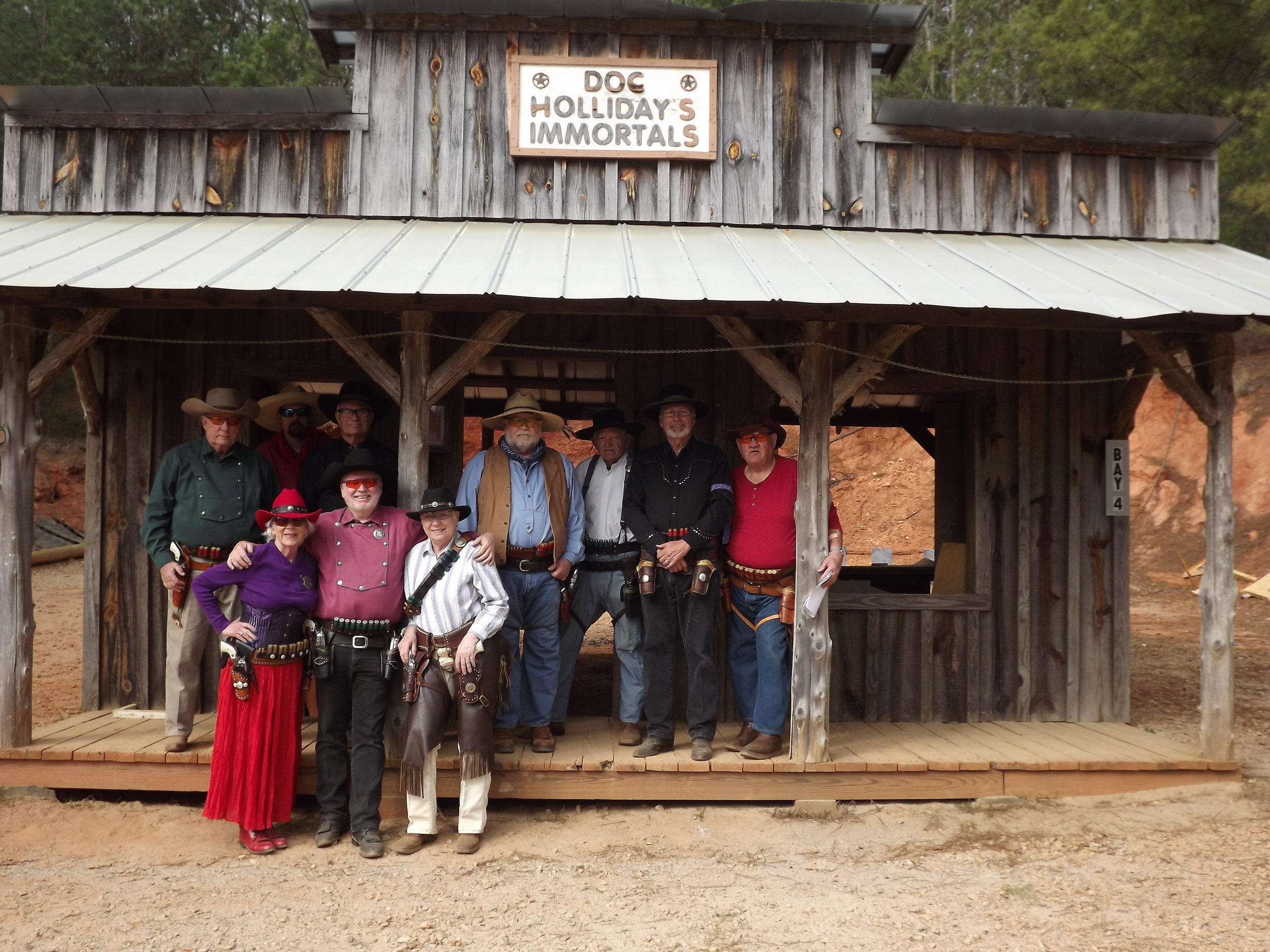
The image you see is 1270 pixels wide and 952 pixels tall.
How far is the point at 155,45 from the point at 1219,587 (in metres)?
18.9

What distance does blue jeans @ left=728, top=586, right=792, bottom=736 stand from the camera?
5.27 meters

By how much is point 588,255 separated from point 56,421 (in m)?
16.8

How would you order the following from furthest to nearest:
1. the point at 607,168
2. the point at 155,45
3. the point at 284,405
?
the point at 155,45 → the point at 607,168 → the point at 284,405

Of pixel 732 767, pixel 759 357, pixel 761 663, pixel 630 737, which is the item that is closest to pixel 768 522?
pixel 761 663

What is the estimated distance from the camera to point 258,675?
461 centimetres

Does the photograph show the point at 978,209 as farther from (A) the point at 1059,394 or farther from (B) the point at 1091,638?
(B) the point at 1091,638

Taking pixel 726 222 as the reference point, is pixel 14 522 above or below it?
below

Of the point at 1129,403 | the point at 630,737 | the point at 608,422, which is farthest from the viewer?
the point at 1129,403

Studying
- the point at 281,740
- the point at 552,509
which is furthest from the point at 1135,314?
the point at 281,740

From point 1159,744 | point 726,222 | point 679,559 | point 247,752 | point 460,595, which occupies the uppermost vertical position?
point 726,222

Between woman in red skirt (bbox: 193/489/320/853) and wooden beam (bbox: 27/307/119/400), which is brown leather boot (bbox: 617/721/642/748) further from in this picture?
wooden beam (bbox: 27/307/119/400)

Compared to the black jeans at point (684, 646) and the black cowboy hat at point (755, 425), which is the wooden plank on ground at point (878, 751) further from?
the black cowboy hat at point (755, 425)

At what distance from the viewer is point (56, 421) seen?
18.4m

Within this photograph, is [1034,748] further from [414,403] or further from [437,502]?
[414,403]
